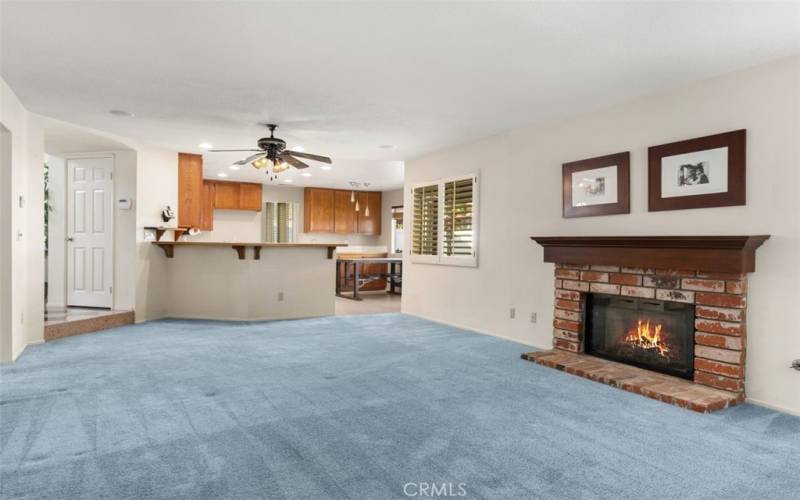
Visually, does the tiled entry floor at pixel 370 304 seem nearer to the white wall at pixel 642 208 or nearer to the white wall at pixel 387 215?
the white wall at pixel 642 208

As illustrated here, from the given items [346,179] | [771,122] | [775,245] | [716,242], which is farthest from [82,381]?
[346,179]

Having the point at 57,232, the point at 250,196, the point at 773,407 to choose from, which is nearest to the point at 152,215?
the point at 57,232

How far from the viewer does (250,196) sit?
9.80m

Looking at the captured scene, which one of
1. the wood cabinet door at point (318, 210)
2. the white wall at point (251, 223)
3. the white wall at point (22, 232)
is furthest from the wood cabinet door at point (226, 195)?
the white wall at point (22, 232)

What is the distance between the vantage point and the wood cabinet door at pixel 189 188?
660 centimetres

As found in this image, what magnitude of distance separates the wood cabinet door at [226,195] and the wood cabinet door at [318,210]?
4.91ft

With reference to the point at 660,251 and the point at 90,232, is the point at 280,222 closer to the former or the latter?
the point at 90,232

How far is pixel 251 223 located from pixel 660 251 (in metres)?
8.45

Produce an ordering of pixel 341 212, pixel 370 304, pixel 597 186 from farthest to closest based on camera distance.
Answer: pixel 341 212 < pixel 370 304 < pixel 597 186

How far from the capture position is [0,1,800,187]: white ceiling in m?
2.56

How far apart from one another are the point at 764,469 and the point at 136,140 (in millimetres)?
6621

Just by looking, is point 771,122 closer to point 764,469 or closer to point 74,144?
point 764,469

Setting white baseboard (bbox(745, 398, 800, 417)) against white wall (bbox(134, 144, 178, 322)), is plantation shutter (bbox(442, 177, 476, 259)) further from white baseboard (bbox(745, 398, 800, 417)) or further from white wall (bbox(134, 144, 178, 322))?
white wall (bbox(134, 144, 178, 322))

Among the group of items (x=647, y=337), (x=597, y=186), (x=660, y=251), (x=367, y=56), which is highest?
(x=367, y=56)
